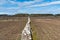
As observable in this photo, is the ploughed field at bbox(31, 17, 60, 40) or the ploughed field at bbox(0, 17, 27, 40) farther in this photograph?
the ploughed field at bbox(31, 17, 60, 40)

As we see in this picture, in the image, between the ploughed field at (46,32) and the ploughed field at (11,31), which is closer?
the ploughed field at (11,31)

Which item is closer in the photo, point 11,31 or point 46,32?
point 46,32
